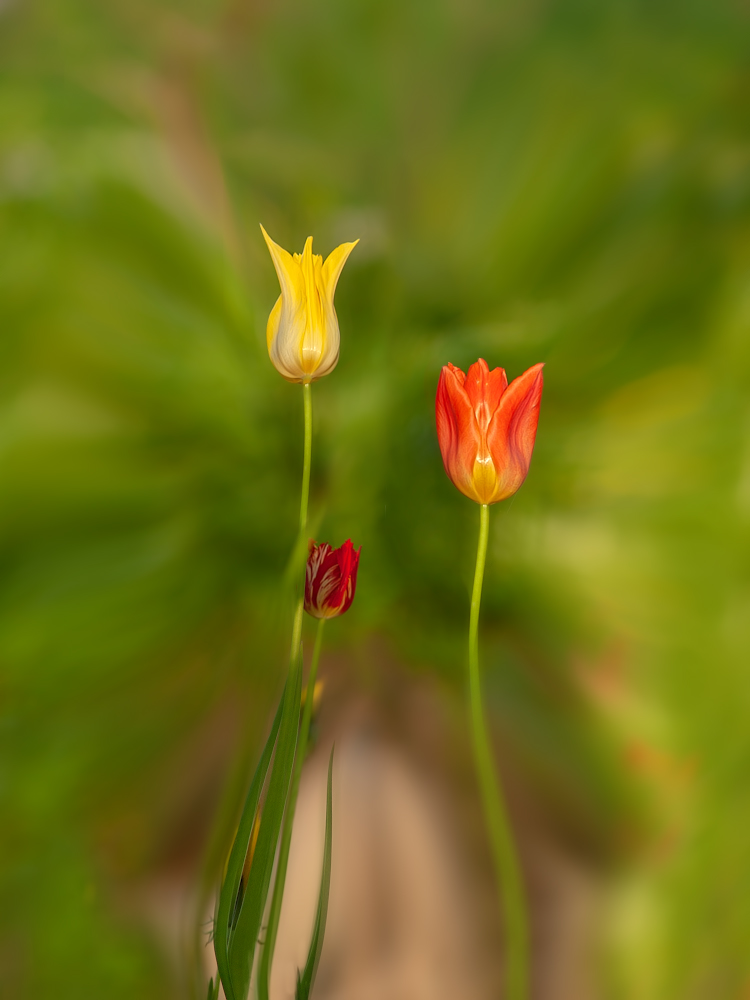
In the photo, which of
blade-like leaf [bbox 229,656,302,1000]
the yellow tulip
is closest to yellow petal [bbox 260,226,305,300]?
the yellow tulip

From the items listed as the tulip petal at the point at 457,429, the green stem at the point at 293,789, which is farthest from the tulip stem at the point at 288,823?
the tulip petal at the point at 457,429

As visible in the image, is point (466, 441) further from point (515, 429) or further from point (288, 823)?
point (288, 823)

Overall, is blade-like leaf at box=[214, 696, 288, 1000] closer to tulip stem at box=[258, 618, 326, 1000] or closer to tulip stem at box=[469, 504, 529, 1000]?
tulip stem at box=[258, 618, 326, 1000]

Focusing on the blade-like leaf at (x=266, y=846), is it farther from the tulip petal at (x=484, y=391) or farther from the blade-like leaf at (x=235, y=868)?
the tulip petal at (x=484, y=391)

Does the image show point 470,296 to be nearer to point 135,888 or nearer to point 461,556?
point 461,556

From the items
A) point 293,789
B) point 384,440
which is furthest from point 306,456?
point 293,789

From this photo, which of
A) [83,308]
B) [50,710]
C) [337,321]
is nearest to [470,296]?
[337,321]
